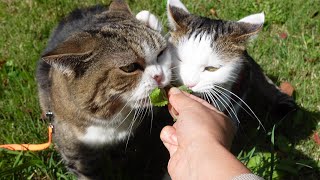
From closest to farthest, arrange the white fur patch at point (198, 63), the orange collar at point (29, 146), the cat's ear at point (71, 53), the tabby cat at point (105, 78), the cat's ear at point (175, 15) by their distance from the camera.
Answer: the cat's ear at point (71, 53)
the tabby cat at point (105, 78)
the white fur patch at point (198, 63)
the cat's ear at point (175, 15)
the orange collar at point (29, 146)

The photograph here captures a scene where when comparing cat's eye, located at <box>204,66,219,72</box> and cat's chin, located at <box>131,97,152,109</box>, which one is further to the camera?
cat's eye, located at <box>204,66,219,72</box>

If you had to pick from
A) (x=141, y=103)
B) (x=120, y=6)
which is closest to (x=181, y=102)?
(x=141, y=103)

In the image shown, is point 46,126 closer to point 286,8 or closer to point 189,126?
point 189,126

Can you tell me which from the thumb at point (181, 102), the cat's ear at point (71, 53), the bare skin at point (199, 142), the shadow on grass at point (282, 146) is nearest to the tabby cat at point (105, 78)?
the cat's ear at point (71, 53)

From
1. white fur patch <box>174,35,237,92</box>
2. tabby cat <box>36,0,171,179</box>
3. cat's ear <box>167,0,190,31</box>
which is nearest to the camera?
tabby cat <box>36,0,171,179</box>

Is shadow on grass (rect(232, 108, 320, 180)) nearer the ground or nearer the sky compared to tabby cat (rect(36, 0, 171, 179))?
nearer the ground

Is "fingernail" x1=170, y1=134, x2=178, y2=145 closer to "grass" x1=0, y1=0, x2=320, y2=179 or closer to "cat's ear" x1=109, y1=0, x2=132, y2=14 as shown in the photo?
"grass" x1=0, y1=0, x2=320, y2=179

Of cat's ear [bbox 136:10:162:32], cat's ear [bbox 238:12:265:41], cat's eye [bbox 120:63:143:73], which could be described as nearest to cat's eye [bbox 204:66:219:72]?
cat's ear [bbox 238:12:265:41]

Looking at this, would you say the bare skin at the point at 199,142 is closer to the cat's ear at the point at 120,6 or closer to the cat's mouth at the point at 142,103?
the cat's mouth at the point at 142,103
